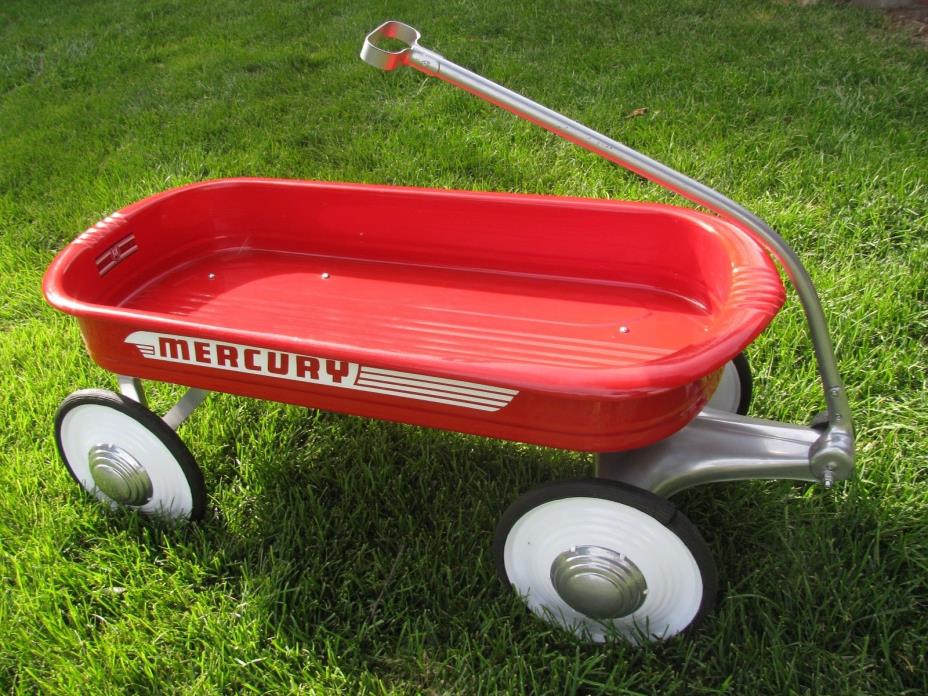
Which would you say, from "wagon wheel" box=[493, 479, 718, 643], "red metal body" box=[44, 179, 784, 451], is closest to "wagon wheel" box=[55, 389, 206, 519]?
"red metal body" box=[44, 179, 784, 451]

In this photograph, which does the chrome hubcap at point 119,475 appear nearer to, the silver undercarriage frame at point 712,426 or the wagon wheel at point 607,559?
the wagon wheel at point 607,559

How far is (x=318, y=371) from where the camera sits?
1.23 meters

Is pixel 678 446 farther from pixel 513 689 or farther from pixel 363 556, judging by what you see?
pixel 363 556

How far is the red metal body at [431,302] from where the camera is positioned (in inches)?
44.1

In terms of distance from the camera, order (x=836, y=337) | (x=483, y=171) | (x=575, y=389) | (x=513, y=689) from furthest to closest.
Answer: (x=483, y=171) < (x=836, y=337) < (x=513, y=689) < (x=575, y=389)

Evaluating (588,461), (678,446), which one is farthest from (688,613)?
(588,461)

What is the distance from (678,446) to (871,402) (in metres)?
0.64

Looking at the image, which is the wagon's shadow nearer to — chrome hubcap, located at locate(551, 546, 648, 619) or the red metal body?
chrome hubcap, located at locate(551, 546, 648, 619)

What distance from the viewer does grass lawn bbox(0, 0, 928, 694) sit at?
126 centimetres

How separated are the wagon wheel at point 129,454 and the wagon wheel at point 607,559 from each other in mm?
642

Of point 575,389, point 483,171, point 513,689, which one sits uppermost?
point 575,389

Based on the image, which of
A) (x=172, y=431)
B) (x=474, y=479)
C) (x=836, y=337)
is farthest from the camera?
(x=836, y=337)

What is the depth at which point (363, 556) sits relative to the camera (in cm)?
147

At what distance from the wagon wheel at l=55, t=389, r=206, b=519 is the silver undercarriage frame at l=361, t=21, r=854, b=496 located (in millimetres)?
786
